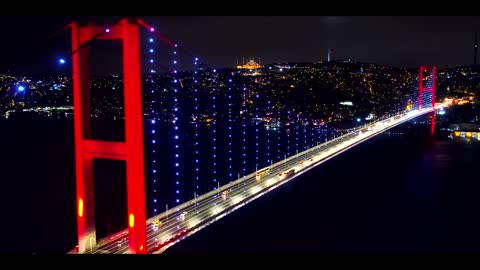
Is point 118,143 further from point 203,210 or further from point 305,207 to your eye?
A: point 305,207

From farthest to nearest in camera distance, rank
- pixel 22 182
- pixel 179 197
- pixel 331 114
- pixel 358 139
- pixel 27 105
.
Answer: pixel 331 114 < pixel 358 139 < pixel 22 182 < pixel 179 197 < pixel 27 105

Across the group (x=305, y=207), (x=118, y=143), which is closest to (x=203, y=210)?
(x=118, y=143)

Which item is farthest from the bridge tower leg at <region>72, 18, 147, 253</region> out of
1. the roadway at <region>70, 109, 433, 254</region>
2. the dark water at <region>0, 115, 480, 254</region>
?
the dark water at <region>0, 115, 480, 254</region>

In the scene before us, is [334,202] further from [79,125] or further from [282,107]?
[79,125]

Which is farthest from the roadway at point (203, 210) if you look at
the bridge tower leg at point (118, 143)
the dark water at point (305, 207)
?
the dark water at point (305, 207)

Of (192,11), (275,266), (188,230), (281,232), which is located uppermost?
(192,11)

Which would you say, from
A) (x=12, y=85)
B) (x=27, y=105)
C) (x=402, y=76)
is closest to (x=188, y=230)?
(x=12, y=85)
